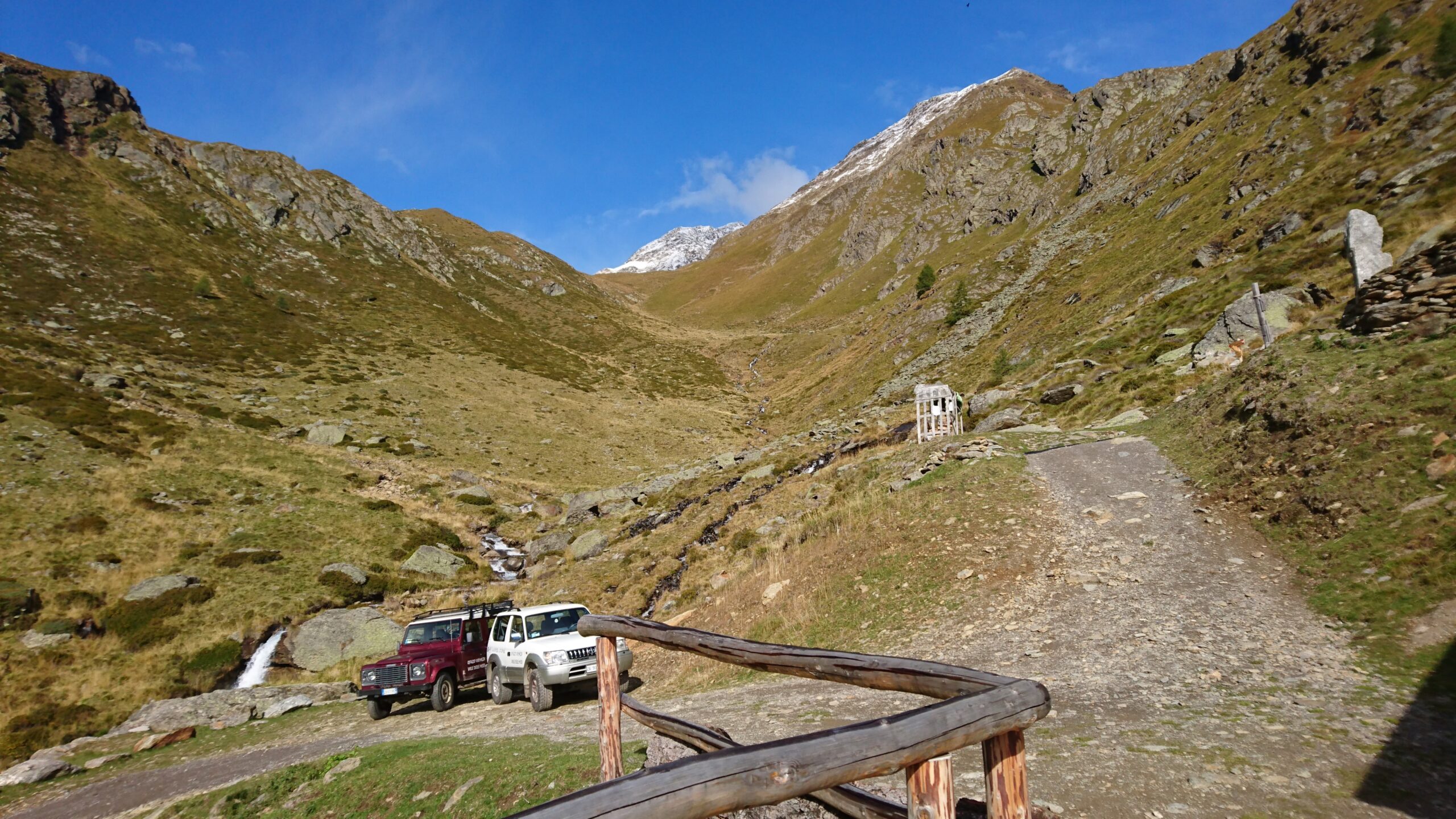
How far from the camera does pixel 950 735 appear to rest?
291 centimetres

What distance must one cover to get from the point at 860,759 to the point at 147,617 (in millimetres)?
33904

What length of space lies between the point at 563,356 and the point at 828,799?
95813mm

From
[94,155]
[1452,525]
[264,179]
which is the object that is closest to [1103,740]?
[1452,525]

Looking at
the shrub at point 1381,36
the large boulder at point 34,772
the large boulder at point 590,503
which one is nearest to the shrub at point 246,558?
the large boulder at point 34,772

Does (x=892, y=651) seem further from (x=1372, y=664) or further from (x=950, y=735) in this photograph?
(x=950, y=735)

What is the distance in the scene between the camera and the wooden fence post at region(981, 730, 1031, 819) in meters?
3.13

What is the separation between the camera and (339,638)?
2584cm

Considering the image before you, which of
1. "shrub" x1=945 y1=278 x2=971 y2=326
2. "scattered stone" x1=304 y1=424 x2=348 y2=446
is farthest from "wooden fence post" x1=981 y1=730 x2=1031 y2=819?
"shrub" x1=945 y1=278 x2=971 y2=326

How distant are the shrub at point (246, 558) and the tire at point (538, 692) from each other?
2335cm

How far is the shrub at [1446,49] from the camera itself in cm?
4556

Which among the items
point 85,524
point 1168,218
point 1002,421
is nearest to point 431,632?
point 85,524

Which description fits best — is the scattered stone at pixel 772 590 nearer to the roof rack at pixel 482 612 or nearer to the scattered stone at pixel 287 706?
the roof rack at pixel 482 612

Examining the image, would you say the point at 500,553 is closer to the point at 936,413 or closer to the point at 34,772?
the point at 34,772

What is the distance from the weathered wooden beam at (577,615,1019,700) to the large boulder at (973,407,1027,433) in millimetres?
28106
